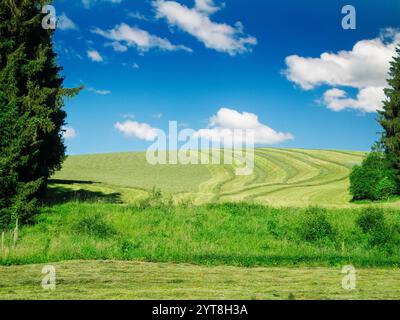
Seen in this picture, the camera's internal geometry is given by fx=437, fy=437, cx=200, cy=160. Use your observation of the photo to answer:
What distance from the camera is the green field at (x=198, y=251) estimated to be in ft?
37.5

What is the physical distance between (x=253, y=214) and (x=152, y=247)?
387 inches

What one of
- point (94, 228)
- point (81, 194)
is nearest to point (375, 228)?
point (94, 228)

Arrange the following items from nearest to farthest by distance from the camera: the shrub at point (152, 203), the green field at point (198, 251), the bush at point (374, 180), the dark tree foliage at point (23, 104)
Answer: the green field at point (198, 251) < the dark tree foliage at point (23, 104) < the shrub at point (152, 203) < the bush at point (374, 180)

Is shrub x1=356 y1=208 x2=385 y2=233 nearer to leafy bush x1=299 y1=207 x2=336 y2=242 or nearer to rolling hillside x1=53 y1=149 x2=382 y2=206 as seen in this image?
leafy bush x1=299 y1=207 x2=336 y2=242

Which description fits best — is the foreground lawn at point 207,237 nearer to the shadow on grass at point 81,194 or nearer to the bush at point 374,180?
the shadow on grass at point 81,194

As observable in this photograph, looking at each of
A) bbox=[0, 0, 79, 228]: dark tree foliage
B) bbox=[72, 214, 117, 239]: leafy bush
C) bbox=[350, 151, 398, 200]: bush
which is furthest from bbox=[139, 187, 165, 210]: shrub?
bbox=[350, 151, 398, 200]: bush

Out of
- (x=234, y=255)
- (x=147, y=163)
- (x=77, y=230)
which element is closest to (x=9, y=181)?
(x=77, y=230)

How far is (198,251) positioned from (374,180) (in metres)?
Answer: 30.4

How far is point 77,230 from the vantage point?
22969 millimetres

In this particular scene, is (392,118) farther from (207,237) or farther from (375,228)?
(207,237)

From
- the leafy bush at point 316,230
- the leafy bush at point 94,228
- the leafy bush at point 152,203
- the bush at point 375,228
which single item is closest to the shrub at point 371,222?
the bush at point 375,228

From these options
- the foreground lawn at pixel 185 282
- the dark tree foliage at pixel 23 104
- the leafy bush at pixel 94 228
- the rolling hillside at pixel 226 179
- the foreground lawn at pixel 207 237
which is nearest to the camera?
the foreground lawn at pixel 185 282

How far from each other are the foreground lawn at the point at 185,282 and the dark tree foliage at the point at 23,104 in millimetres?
10641
